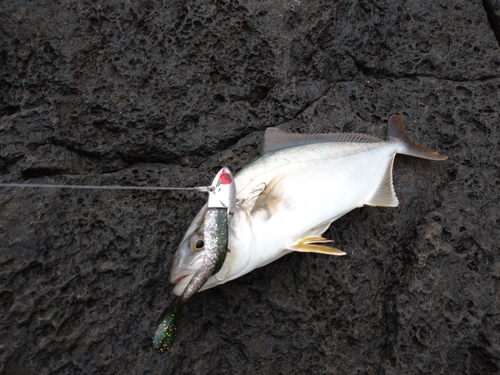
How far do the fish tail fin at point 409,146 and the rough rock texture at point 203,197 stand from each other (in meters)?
0.14

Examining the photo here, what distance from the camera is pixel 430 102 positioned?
332 cm

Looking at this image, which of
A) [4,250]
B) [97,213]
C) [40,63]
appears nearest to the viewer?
[4,250]

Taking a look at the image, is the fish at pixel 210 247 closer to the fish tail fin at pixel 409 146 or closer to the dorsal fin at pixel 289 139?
the dorsal fin at pixel 289 139

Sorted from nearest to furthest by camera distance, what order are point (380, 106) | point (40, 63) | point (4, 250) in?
point (4, 250), point (40, 63), point (380, 106)

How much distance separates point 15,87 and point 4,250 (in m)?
1.17

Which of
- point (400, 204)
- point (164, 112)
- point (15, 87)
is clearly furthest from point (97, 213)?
point (400, 204)

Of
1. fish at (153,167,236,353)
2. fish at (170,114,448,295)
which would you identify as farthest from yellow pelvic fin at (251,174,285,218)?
fish at (153,167,236,353)

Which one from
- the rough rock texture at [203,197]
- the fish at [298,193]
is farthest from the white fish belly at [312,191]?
the rough rock texture at [203,197]

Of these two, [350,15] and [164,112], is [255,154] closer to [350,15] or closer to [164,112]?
[164,112]

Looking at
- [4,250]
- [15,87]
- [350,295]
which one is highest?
[15,87]

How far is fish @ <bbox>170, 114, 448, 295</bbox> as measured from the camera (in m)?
2.35

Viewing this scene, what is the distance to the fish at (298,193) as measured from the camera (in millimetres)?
2346

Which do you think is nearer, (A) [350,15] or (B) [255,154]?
(B) [255,154]

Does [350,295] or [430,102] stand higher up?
[430,102]
